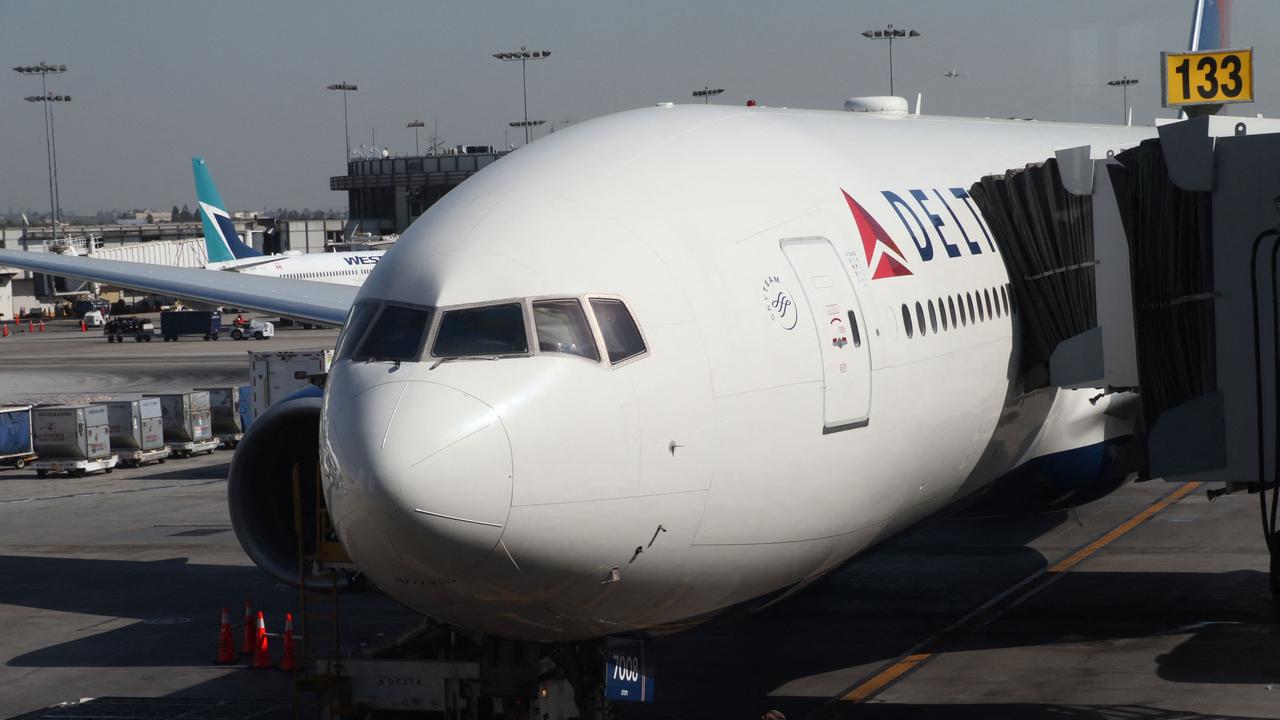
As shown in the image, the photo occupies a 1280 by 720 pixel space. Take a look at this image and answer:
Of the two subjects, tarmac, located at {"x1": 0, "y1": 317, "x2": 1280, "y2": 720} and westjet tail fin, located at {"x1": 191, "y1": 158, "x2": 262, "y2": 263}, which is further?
westjet tail fin, located at {"x1": 191, "y1": 158, "x2": 262, "y2": 263}

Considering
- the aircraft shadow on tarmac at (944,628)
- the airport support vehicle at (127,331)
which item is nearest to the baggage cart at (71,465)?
the aircraft shadow on tarmac at (944,628)

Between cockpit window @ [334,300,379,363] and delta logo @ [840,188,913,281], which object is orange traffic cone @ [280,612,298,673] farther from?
delta logo @ [840,188,913,281]

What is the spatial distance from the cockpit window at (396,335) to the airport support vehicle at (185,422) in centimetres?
2624

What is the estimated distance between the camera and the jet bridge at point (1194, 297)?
12227 millimetres

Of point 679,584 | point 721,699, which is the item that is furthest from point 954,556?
point 679,584

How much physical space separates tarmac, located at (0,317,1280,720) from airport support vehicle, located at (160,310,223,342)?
A: 46.9 meters

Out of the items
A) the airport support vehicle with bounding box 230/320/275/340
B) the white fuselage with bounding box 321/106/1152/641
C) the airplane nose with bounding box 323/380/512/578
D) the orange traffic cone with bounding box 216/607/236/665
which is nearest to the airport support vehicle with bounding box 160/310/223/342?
the airport support vehicle with bounding box 230/320/275/340

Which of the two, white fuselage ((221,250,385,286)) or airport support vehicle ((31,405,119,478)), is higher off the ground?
white fuselage ((221,250,385,286))

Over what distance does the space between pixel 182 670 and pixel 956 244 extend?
350 inches

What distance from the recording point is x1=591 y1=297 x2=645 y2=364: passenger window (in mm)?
8852

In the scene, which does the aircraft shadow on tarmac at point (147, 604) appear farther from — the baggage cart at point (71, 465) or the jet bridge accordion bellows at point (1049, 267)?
the baggage cart at point (71, 465)

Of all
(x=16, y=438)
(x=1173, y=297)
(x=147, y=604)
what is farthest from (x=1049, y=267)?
(x=16, y=438)

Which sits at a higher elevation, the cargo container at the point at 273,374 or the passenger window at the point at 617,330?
the passenger window at the point at 617,330

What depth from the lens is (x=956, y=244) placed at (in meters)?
13.3
